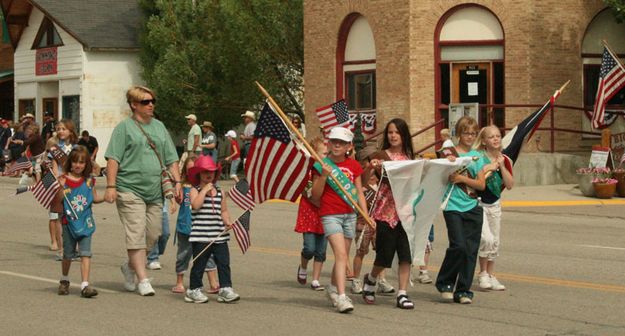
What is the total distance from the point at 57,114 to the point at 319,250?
1507 inches

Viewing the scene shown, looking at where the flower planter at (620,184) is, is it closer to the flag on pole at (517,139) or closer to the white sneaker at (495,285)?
the flag on pole at (517,139)

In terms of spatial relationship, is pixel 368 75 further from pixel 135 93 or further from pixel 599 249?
pixel 135 93

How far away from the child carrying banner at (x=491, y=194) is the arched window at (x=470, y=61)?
18138 mm

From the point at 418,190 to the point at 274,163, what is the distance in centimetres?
132

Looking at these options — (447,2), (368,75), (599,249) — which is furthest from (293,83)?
(599,249)

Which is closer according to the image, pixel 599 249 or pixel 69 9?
pixel 599 249

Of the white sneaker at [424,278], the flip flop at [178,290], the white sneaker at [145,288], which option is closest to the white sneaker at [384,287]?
the white sneaker at [424,278]

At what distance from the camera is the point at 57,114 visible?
161 feet

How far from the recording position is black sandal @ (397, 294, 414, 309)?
1102 centimetres

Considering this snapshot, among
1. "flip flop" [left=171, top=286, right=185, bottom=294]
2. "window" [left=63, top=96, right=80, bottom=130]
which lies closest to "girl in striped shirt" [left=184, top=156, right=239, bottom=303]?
"flip flop" [left=171, top=286, right=185, bottom=294]

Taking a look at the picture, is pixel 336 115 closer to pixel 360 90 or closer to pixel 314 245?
pixel 314 245

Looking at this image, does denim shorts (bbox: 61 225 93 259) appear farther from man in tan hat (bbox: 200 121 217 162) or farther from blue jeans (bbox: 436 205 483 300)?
man in tan hat (bbox: 200 121 217 162)

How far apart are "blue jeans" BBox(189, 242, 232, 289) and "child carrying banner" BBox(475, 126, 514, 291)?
255 cm

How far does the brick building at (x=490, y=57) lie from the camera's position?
99.4 ft
